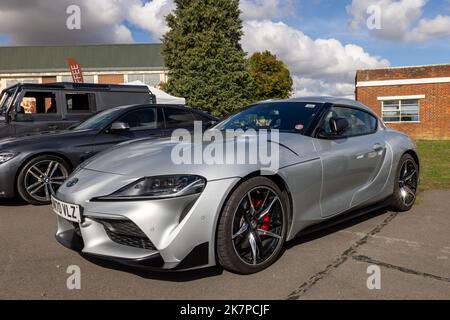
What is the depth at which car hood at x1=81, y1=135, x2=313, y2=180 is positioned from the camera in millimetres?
2814

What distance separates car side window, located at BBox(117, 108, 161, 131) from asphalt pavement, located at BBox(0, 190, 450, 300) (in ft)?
8.54

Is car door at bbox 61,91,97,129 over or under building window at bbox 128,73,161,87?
under

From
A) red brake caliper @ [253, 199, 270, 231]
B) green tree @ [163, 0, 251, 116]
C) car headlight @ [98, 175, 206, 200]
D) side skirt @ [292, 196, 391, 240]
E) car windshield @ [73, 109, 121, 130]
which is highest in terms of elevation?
green tree @ [163, 0, 251, 116]

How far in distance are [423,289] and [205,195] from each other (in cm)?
159

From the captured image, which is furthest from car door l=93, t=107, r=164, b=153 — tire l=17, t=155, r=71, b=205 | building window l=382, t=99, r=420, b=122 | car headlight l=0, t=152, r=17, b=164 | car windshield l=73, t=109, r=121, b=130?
building window l=382, t=99, r=420, b=122

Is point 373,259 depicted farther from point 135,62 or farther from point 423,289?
point 135,62

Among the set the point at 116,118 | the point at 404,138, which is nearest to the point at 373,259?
the point at 404,138

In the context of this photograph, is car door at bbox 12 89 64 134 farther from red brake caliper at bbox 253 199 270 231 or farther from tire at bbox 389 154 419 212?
tire at bbox 389 154 419 212

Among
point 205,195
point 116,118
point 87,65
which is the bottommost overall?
point 205,195

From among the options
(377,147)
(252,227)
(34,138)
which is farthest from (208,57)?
(252,227)

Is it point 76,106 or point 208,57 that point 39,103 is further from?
point 208,57

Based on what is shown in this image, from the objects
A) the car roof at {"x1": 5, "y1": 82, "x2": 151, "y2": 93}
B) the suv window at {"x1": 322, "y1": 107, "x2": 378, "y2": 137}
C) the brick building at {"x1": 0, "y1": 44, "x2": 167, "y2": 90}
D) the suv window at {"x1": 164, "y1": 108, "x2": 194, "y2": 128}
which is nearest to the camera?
the suv window at {"x1": 322, "y1": 107, "x2": 378, "y2": 137}

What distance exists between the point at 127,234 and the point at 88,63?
42.7 metres

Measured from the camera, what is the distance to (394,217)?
182 inches
